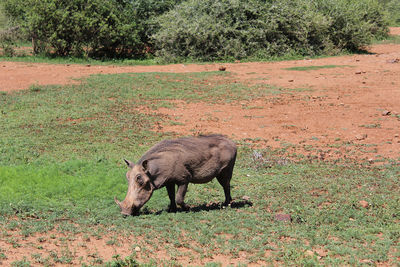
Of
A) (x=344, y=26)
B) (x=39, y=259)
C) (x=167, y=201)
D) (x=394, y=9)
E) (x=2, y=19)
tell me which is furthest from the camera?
(x=394, y=9)

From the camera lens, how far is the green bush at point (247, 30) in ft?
65.4

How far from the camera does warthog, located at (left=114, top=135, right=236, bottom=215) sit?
6285 millimetres

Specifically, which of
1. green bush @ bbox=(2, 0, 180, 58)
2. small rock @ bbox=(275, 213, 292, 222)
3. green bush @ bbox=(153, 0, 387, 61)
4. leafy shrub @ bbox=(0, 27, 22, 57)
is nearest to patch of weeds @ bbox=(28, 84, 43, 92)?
green bush @ bbox=(2, 0, 180, 58)

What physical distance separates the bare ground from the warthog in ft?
2.50

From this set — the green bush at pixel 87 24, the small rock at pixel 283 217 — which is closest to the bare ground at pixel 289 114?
the small rock at pixel 283 217

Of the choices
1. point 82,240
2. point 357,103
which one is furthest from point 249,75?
point 82,240

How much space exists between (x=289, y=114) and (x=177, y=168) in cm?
617

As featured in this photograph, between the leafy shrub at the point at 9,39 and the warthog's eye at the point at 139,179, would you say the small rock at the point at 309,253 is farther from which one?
the leafy shrub at the point at 9,39

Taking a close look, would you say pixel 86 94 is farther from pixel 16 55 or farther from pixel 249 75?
pixel 16 55

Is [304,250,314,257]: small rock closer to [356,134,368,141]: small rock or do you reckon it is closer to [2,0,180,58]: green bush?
[356,134,368,141]: small rock

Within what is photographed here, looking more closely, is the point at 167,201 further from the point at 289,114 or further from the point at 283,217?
the point at 289,114

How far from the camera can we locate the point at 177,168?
6.38 m

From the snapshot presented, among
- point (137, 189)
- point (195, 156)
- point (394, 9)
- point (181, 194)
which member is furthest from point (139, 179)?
point (394, 9)

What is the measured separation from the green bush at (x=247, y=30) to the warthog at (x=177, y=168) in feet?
43.7
